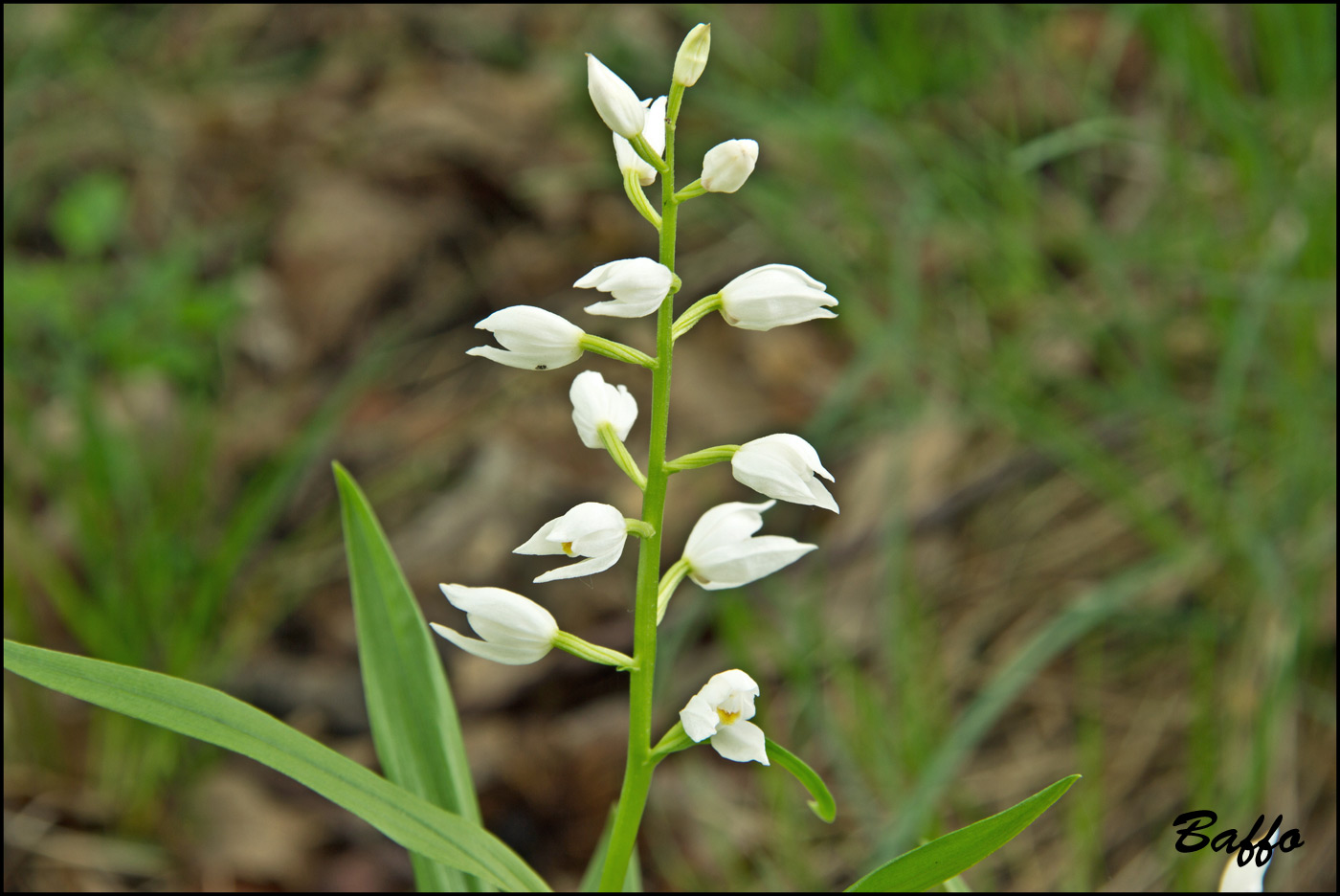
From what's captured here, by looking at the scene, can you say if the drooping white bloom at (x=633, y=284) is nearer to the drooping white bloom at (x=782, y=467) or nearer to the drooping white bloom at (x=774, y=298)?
the drooping white bloom at (x=774, y=298)

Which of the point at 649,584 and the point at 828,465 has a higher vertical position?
the point at 649,584

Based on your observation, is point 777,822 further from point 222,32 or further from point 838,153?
point 222,32

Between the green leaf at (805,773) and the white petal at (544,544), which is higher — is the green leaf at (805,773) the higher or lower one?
the lower one

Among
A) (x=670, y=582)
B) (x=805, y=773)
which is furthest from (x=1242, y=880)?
(x=670, y=582)

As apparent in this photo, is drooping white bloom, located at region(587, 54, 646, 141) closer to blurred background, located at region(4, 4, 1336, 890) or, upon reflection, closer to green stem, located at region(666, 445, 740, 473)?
green stem, located at region(666, 445, 740, 473)

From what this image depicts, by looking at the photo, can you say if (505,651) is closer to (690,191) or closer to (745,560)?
(745,560)

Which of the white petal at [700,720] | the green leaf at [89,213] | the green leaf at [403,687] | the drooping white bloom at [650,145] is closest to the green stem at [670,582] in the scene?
the white petal at [700,720]

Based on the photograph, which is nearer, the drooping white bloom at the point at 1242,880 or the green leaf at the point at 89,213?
the drooping white bloom at the point at 1242,880
